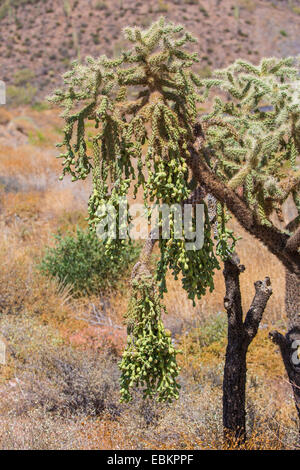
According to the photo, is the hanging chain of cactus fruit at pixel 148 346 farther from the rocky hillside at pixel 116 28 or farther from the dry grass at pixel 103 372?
the rocky hillside at pixel 116 28

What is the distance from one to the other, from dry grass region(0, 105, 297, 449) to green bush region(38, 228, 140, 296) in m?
0.18

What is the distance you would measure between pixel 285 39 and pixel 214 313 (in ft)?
130

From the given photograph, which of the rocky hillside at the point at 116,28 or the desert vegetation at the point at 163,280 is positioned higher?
the rocky hillside at the point at 116,28

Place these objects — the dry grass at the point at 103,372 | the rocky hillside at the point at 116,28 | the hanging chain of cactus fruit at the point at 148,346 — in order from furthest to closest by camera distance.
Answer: the rocky hillside at the point at 116,28
the dry grass at the point at 103,372
the hanging chain of cactus fruit at the point at 148,346

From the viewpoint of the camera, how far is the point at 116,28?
129ft

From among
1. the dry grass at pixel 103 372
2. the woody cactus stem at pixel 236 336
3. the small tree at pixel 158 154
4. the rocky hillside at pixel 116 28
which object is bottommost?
the dry grass at pixel 103 372

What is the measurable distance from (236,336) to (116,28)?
136ft

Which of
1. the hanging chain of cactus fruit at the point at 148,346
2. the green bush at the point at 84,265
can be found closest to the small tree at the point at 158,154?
the hanging chain of cactus fruit at the point at 148,346

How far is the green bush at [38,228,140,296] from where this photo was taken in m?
5.94

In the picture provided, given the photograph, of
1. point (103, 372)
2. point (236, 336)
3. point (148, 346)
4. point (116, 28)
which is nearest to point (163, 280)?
point (148, 346)

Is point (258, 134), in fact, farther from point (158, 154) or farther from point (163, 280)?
point (163, 280)

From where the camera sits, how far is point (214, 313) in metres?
5.53

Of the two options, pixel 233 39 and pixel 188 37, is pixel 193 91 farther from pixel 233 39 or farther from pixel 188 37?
pixel 233 39

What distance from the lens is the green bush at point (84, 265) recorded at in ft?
19.5
